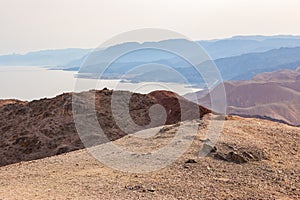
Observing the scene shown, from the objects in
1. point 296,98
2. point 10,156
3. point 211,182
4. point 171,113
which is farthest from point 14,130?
point 296,98

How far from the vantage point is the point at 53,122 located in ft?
64.1

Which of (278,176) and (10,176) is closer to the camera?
(278,176)

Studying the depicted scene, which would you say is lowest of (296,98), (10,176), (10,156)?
(296,98)

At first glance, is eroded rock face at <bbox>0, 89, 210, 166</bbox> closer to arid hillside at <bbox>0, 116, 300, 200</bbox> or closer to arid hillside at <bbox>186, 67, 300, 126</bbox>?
arid hillside at <bbox>0, 116, 300, 200</bbox>

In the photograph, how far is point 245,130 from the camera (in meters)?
13.6

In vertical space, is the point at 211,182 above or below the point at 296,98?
above

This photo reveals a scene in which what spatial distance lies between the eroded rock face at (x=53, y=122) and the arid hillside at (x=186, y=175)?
473 centimetres

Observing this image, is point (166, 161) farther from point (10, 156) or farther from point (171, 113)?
point (171, 113)

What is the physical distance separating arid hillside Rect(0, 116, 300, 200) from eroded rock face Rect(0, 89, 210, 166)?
186 inches

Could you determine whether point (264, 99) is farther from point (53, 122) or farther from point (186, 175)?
point (186, 175)

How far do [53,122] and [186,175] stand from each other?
1156cm

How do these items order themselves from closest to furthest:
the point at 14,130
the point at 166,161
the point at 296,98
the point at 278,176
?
the point at 278,176
the point at 166,161
the point at 14,130
the point at 296,98

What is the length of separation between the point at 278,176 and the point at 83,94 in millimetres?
15468

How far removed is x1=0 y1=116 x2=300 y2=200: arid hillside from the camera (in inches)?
338
